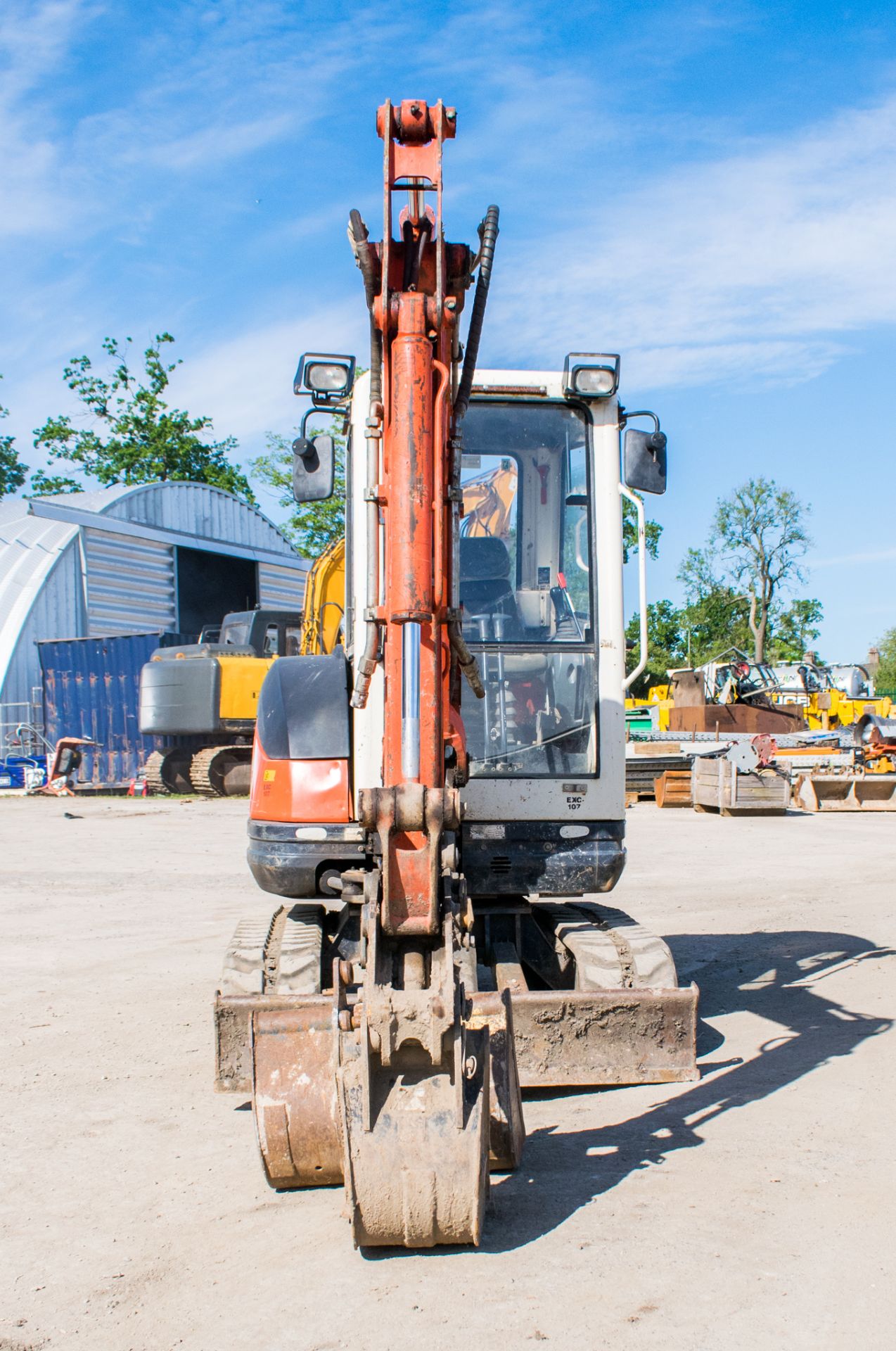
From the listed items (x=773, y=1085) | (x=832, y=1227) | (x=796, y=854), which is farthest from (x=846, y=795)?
(x=832, y=1227)

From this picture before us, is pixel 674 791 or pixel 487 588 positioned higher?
pixel 487 588

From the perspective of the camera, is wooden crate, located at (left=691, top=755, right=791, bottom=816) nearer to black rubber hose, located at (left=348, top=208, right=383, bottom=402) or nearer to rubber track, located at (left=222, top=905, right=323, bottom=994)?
rubber track, located at (left=222, top=905, right=323, bottom=994)

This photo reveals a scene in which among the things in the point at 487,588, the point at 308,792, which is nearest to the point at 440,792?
the point at 308,792

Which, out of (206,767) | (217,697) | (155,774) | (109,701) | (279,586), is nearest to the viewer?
(217,697)

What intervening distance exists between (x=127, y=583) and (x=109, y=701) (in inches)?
175

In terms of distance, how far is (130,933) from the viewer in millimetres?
8805

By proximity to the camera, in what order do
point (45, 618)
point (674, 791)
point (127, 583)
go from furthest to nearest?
point (127, 583) → point (45, 618) → point (674, 791)

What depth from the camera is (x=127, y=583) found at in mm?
29406

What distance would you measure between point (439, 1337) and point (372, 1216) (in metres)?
0.37

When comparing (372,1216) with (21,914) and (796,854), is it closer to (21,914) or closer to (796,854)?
(21,914)

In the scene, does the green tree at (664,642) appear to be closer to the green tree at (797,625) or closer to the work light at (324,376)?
the green tree at (797,625)

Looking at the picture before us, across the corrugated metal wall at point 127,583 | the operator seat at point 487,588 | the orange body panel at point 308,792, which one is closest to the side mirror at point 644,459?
the operator seat at point 487,588

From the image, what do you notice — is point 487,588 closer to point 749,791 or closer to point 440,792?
point 440,792

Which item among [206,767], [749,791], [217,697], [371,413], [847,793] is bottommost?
[847,793]
